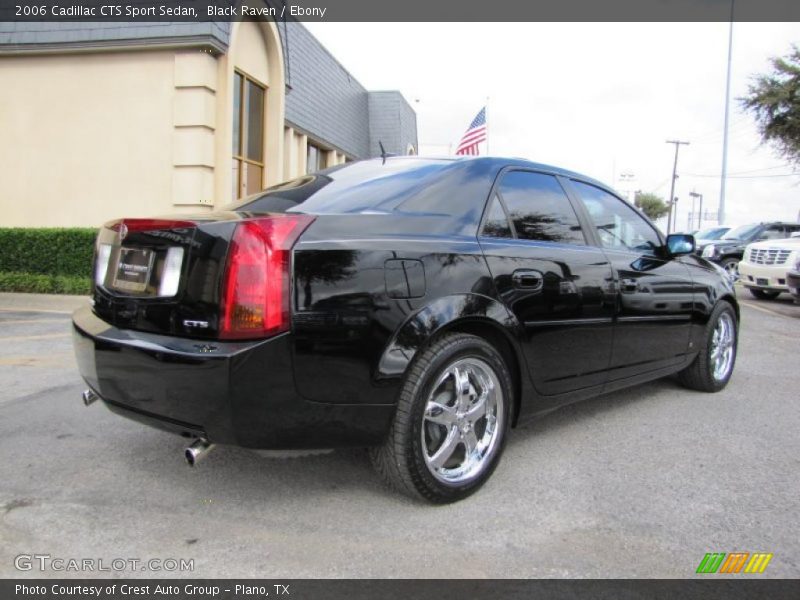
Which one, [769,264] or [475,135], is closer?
[769,264]

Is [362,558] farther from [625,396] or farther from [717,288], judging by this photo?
[717,288]

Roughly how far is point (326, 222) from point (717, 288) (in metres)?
3.66

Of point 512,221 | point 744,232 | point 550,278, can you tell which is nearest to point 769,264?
point 744,232

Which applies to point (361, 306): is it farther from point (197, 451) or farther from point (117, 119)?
point (117, 119)

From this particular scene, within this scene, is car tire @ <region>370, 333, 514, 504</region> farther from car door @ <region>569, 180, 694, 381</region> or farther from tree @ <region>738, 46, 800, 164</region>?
tree @ <region>738, 46, 800, 164</region>

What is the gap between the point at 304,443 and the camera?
2.45 m

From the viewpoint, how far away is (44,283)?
32.6 ft

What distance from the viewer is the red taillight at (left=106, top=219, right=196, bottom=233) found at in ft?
8.16

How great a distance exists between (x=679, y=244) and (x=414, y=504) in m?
2.83

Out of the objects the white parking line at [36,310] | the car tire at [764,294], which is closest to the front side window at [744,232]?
the car tire at [764,294]

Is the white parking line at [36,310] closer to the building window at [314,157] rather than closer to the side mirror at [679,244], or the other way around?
the side mirror at [679,244]

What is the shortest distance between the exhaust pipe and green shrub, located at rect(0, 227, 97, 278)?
336 inches

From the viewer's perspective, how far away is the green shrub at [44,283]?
9.85m

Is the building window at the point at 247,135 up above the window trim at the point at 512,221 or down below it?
above
